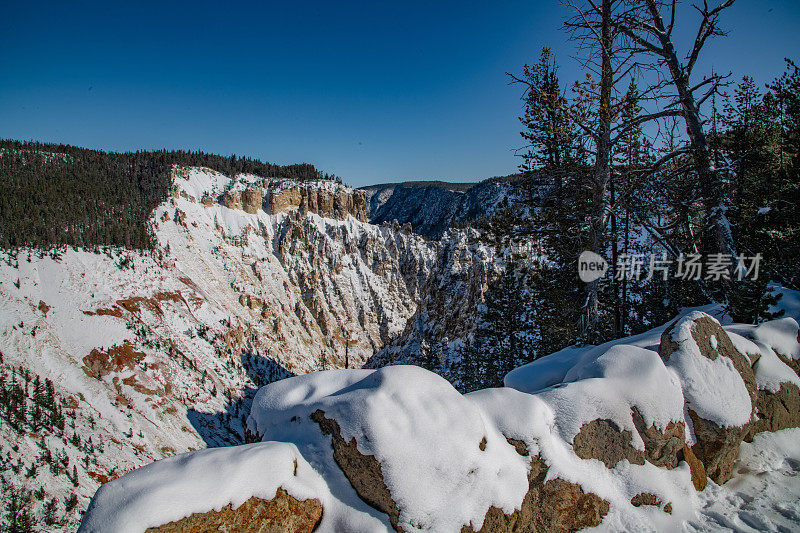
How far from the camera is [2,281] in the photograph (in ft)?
143

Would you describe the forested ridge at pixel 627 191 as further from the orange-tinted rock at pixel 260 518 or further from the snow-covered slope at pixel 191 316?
the snow-covered slope at pixel 191 316

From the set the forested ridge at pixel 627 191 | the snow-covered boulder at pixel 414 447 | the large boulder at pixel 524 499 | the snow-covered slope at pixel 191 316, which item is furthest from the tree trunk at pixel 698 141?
the snow-covered slope at pixel 191 316

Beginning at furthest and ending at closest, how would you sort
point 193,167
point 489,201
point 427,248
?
1. point 489,201
2. point 427,248
3. point 193,167

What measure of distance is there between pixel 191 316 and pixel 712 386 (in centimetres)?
6747

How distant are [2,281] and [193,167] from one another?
177ft

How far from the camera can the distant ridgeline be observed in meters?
54.3

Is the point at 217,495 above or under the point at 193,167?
under

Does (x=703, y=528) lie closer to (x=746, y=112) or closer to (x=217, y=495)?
(x=217, y=495)

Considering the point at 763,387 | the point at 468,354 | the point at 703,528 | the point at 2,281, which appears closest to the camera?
the point at 703,528

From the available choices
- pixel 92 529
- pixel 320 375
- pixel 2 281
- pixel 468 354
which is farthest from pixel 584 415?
pixel 2 281

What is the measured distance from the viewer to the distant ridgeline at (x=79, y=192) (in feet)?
178

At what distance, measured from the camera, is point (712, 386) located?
5.50 m

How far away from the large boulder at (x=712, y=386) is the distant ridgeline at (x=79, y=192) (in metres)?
70.2

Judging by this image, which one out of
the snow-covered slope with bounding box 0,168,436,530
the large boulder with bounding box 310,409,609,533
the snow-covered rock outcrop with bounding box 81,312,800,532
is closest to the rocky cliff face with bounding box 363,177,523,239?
the snow-covered slope with bounding box 0,168,436,530
